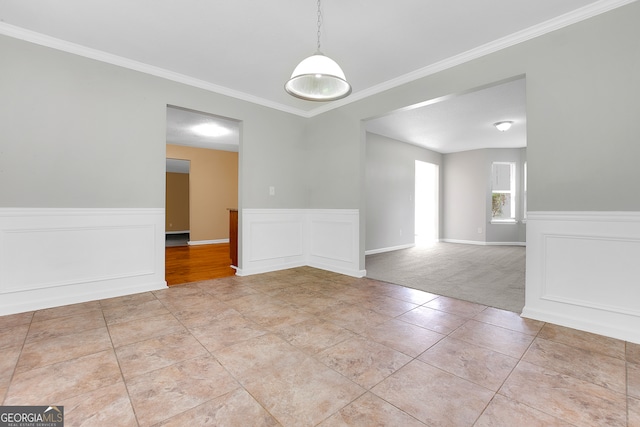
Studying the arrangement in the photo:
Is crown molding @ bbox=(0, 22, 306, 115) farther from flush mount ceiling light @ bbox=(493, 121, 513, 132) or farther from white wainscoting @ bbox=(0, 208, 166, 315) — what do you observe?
flush mount ceiling light @ bbox=(493, 121, 513, 132)

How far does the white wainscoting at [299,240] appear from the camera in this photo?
407 cm

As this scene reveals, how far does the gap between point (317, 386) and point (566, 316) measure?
2241 mm

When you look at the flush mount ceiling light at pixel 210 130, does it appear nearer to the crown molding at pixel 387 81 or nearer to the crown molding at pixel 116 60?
the crown molding at pixel 116 60

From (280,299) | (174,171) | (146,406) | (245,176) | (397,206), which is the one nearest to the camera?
(146,406)

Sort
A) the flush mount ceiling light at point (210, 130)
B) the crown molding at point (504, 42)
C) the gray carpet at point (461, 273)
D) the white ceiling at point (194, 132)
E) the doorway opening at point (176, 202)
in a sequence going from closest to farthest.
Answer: the crown molding at point (504, 42), the gray carpet at point (461, 273), the white ceiling at point (194, 132), the flush mount ceiling light at point (210, 130), the doorway opening at point (176, 202)

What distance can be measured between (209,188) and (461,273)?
21.1 feet

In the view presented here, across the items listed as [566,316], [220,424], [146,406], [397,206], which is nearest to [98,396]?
[146,406]

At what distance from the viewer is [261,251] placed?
13.9 ft

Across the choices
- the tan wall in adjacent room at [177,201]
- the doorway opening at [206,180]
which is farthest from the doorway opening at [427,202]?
the tan wall in adjacent room at [177,201]

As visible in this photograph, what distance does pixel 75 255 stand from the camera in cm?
284

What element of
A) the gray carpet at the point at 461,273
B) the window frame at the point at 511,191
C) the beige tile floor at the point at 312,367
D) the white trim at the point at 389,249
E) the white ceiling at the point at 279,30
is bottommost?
the beige tile floor at the point at 312,367

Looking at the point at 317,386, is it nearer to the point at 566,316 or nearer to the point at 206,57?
the point at 566,316

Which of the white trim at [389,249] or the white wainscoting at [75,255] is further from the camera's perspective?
the white trim at [389,249]

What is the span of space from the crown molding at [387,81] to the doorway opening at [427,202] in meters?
5.29
